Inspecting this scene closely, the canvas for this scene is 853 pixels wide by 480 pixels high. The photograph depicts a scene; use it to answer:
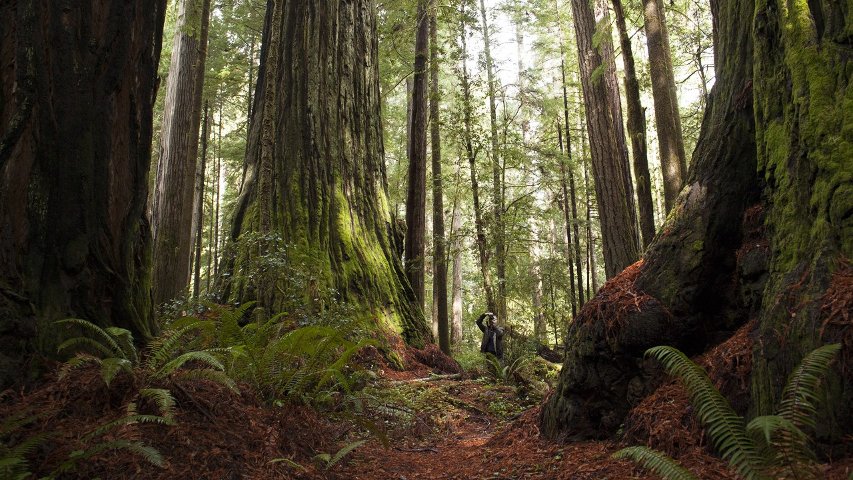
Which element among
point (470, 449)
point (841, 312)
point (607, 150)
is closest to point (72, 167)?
point (470, 449)

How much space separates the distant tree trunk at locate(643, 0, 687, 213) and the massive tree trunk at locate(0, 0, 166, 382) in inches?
277

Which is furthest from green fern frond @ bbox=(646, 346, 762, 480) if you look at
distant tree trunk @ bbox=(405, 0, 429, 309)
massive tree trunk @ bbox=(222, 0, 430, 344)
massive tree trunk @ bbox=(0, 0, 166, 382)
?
distant tree trunk @ bbox=(405, 0, 429, 309)

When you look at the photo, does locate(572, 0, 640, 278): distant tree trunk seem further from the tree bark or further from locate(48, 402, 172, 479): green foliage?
locate(48, 402, 172, 479): green foliage

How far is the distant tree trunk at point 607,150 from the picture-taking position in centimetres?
877

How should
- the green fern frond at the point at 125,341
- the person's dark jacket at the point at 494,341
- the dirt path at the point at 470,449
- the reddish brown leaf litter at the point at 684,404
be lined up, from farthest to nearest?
the person's dark jacket at the point at 494,341 → the dirt path at the point at 470,449 → the green fern frond at the point at 125,341 → the reddish brown leaf litter at the point at 684,404

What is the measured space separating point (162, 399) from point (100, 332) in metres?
0.67

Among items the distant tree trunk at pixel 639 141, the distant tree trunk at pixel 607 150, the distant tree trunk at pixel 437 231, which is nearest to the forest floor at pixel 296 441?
the distant tree trunk at pixel 639 141

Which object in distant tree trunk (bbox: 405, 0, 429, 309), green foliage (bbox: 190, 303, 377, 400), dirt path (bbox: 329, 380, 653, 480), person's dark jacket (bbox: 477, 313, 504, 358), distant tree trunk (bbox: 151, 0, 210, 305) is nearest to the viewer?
dirt path (bbox: 329, 380, 653, 480)

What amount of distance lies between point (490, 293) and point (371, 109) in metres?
5.44

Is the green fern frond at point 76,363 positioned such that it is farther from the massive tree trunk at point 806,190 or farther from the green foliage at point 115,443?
the massive tree trunk at point 806,190

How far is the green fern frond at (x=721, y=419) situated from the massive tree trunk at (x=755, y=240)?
0.94 feet

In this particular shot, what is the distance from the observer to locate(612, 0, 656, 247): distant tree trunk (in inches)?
268

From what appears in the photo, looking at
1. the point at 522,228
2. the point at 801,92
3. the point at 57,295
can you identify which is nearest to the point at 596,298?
the point at 801,92

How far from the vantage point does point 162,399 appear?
2.68 meters
